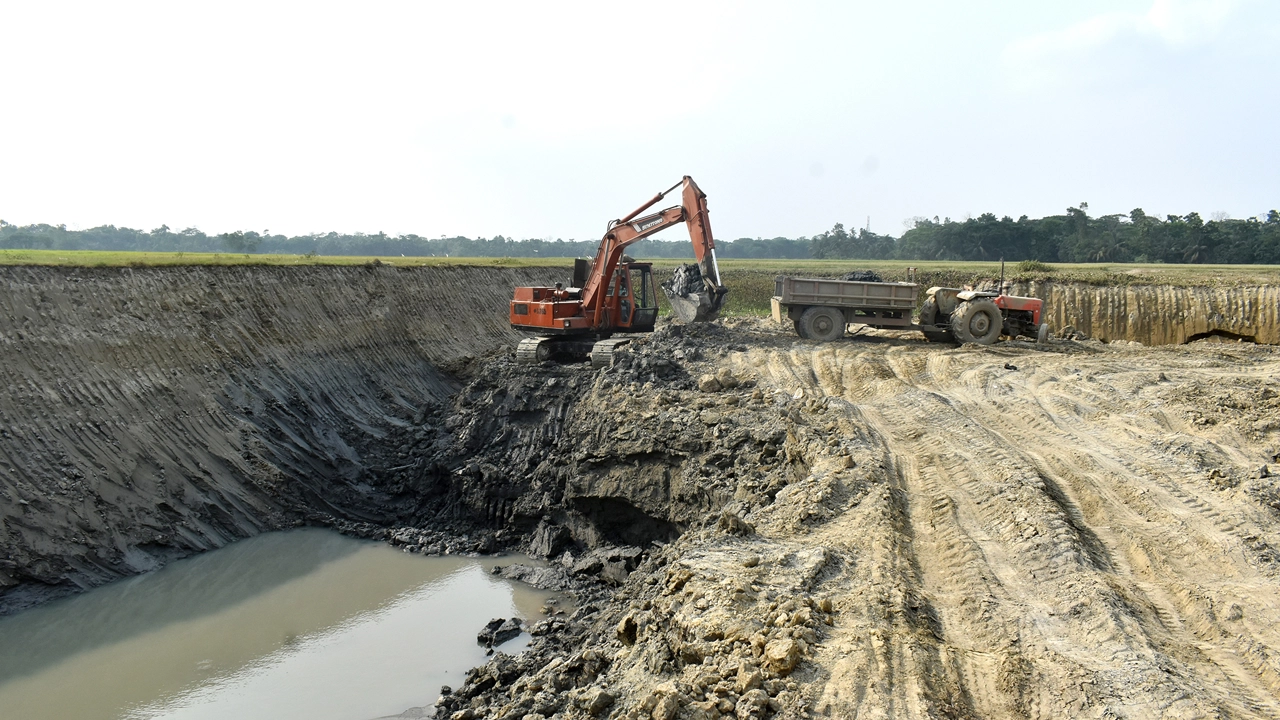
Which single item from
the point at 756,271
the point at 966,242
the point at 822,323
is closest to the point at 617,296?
the point at 822,323

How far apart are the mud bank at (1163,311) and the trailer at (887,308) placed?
608cm

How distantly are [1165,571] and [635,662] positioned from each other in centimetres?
441

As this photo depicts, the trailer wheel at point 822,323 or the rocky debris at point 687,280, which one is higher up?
the rocky debris at point 687,280

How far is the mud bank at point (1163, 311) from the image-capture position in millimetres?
22234

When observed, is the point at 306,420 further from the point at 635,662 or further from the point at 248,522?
the point at 635,662

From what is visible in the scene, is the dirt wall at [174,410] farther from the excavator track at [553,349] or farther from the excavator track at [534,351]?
the excavator track at [553,349]

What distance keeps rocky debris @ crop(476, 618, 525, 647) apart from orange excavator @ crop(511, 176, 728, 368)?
24.8 ft

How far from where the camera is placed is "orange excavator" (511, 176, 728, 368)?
1744 centimetres

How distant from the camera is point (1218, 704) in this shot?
189 inches

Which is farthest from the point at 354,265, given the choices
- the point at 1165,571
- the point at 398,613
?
the point at 1165,571

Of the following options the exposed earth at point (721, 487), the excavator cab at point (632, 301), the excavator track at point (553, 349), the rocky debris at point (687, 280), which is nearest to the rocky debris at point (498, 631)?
the exposed earth at point (721, 487)

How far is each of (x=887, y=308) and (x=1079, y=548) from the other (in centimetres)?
1140

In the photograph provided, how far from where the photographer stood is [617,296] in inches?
727

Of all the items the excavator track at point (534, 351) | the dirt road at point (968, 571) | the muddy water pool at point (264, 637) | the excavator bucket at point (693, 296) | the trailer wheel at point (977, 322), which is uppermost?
the excavator bucket at point (693, 296)
